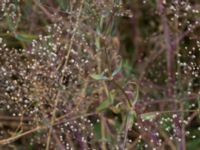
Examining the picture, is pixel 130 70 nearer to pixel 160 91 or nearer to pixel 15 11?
pixel 160 91

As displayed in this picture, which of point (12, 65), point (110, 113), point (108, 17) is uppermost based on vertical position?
point (108, 17)

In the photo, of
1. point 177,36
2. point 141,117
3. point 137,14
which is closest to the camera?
point 141,117

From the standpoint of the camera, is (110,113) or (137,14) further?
(137,14)

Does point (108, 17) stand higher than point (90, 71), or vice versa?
point (108, 17)

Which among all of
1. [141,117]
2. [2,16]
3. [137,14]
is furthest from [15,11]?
[137,14]

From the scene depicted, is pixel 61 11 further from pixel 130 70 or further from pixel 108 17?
pixel 130 70

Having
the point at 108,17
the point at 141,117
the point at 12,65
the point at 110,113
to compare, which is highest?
the point at 108,17

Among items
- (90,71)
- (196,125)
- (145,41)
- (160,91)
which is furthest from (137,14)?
(90,71)

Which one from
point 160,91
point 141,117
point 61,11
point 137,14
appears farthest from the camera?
point 137,14

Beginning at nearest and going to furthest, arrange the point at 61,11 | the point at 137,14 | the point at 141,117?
the point at 141,117
the point at 61,11
the point at 137,14
